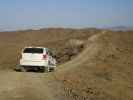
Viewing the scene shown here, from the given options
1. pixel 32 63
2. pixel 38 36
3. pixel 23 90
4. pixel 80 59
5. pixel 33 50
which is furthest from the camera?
pixel 38 36

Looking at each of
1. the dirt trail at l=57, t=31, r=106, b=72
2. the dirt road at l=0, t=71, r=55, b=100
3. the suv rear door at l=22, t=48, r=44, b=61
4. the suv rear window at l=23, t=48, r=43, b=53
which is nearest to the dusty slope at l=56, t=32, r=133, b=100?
the dirt road at l=0, t=71, r=55, b=100

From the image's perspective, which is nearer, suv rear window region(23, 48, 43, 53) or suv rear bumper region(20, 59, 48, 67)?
suv rear bumper region(20, 59, 48, 67)

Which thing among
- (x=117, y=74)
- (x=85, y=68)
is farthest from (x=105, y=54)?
(x=117, y=74)

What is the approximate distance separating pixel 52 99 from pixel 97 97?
226 centimetres

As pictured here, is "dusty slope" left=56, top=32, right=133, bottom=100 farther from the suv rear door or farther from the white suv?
the suv rear door

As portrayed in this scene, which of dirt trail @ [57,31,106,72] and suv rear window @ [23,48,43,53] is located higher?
suv rear window @ [23,48,43,53]

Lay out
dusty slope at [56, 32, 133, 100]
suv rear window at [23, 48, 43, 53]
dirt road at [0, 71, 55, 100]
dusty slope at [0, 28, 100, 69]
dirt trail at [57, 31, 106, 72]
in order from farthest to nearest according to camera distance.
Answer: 1. dusty slope at [0, 28, 100, 69]
2. dirt trail at [57, 31, 106, 72]
3. suv rear window at [23, 48, 43, 53]
4. dusty slope at [56, 32, 133, 100]
5. dirt road at [0, 71, 55, 100]

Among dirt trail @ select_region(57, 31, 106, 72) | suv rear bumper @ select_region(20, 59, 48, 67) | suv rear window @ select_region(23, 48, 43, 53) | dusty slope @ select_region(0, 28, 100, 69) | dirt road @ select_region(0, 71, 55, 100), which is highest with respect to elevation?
suv rear window @ select_region(23, 48, 43, 53)

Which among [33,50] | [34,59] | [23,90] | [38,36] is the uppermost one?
[33,50]

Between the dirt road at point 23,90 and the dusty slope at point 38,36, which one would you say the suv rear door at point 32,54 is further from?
the dusty slope at point 38,36

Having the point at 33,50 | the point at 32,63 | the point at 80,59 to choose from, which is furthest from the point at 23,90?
the point at 80,59

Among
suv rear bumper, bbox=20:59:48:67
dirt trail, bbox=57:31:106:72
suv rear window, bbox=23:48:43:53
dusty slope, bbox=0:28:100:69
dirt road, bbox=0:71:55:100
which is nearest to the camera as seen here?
dirt road, bbox=0:71:55:100

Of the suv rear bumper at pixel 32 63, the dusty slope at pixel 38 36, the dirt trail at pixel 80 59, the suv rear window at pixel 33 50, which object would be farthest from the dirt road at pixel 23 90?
the dusty slope at pixel 38 36

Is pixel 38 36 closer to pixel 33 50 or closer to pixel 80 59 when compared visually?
pixel 80 59
